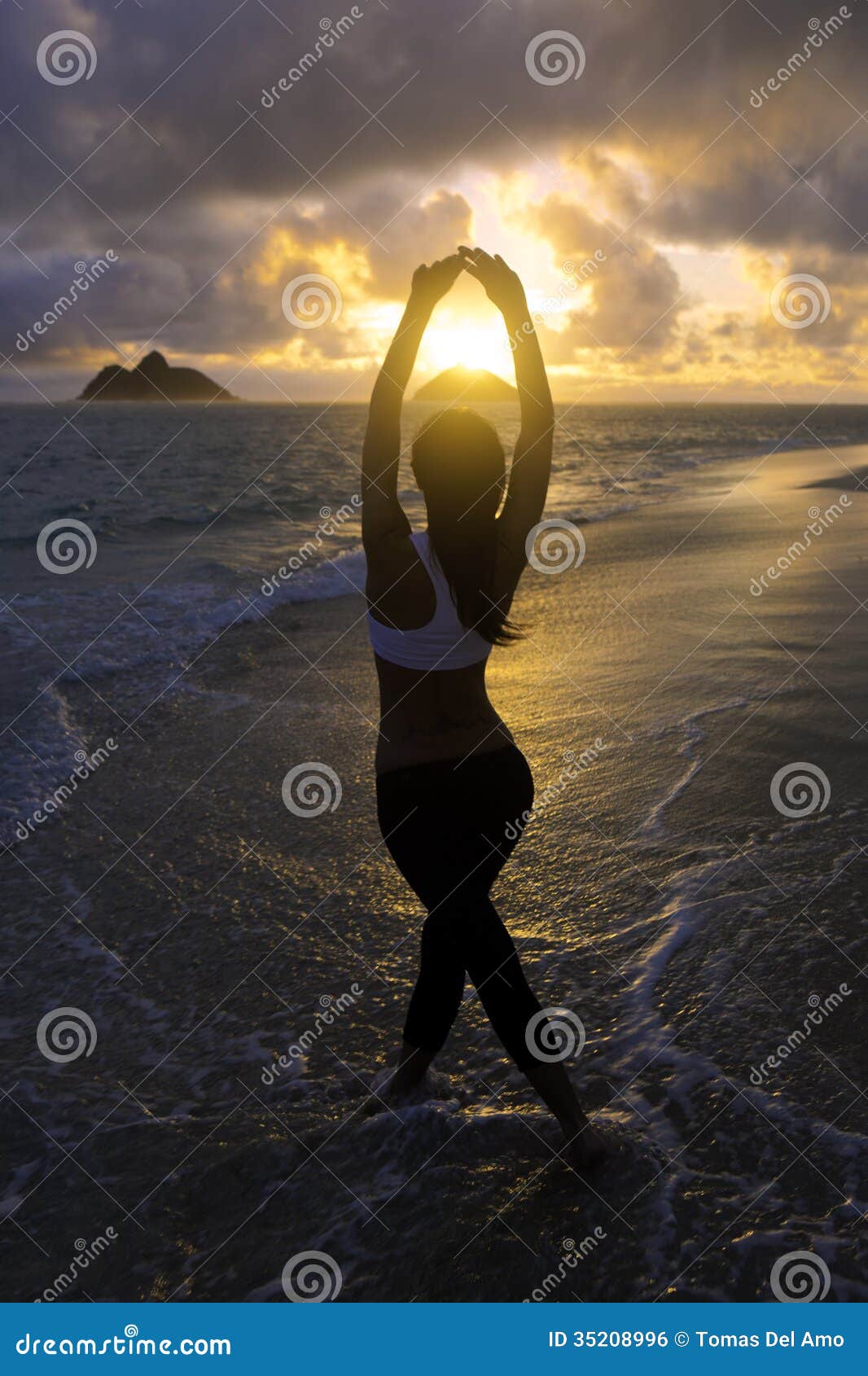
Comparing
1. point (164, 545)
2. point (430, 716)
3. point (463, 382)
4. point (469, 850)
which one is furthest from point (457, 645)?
point (164, 545)

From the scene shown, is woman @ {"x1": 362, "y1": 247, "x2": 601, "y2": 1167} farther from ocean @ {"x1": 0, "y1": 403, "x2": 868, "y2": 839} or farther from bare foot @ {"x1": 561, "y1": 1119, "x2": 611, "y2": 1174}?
ocean @ {"x1": 0, "y1": 403, "x2": 868, "y2": 839}

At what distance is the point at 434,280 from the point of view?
2359 mm

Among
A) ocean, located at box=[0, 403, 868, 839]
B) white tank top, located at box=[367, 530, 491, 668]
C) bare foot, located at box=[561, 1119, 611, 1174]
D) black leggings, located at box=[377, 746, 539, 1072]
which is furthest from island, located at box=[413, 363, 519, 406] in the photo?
ocean, located at box=[0, 403, 868, 839]

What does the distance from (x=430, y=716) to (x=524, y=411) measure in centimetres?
80

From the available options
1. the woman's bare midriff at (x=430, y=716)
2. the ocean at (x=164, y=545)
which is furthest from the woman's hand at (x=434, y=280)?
the ocean at (x=164, y=545)

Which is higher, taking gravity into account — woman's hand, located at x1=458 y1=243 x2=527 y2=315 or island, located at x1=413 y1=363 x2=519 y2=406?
woman's hand, located at x1=458 y1=243 x2=527 y2=315

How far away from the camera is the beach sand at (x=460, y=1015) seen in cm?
243

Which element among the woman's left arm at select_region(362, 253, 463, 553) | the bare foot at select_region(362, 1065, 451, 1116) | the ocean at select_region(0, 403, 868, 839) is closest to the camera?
the woman's left arm at select_region(362, 253, 463, 553)

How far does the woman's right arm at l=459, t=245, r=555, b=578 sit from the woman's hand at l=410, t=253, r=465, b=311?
53 millimetres

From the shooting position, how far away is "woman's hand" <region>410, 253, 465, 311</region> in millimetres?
2340

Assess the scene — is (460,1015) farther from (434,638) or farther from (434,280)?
(434,280)

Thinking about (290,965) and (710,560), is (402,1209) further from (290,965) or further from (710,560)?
(710,560)

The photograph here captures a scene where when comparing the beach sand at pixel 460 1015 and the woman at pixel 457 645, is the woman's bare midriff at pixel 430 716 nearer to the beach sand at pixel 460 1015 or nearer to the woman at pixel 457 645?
the woman at pixel 457 645
